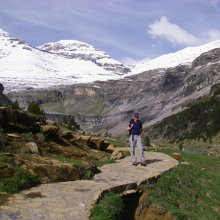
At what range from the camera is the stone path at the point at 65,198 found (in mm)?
7480

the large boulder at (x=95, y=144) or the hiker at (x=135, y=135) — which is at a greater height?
the hiker at (x=135, y=135)

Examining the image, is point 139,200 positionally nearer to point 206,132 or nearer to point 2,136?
point 2,136

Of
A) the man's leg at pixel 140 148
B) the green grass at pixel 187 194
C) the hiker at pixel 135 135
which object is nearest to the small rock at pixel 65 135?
the hiker at pixel 135 135

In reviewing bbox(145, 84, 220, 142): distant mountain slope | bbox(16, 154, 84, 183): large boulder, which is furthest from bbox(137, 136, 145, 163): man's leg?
bbox(145, 84, 220, 142): distant mountain slope

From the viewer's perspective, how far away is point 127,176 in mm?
12359

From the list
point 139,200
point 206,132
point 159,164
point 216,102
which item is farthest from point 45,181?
point 216,102

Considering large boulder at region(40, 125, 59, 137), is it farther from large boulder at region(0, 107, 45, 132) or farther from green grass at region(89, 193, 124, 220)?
green grass at region(89, 193, 124, 220)

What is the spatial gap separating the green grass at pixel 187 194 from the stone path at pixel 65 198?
850 mm

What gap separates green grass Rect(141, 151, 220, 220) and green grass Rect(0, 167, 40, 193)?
4.30 m

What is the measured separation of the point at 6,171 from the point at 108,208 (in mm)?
3545

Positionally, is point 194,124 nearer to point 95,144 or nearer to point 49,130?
point 95,144

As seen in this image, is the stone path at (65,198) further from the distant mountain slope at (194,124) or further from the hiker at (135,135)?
the distant mountain slope at (194,124)

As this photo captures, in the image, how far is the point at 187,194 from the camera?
1277cm

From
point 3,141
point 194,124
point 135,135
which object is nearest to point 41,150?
point 3,141
